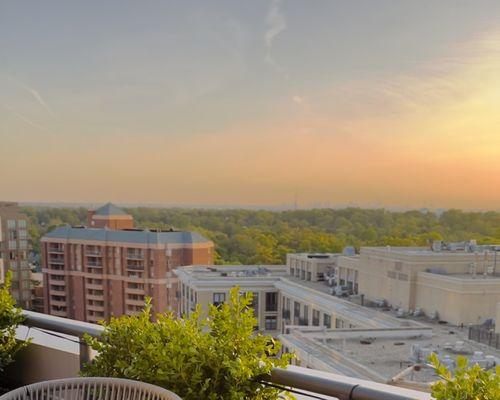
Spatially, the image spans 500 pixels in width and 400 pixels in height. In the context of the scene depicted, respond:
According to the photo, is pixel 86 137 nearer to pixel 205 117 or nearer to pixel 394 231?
pixel 205 117

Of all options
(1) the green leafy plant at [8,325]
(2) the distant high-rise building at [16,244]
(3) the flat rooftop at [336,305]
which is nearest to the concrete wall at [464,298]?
(3) the flat rooftop at [336,305]

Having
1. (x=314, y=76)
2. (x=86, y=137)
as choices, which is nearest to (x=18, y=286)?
(x=86, y=137)

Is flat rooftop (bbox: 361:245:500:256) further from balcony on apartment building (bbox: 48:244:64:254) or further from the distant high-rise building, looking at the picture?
balcony on apartment building (bbox: 48:244:64:254)

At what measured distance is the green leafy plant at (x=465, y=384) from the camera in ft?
3.04

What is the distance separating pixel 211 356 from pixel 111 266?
22.9m

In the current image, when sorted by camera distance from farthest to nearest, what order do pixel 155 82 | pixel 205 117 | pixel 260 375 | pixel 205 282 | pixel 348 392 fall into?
pixel 205 282 → pixel 205 117 → pixel 155 82 → pixel 260 375 → pixel 348 392

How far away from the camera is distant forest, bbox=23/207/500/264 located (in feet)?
93.5

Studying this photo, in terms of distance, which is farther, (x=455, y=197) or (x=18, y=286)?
(x=18, y=286)

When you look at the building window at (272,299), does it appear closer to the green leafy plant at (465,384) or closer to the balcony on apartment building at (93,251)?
the balcony on apartment building at (93,251)

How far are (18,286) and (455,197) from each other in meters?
19.6

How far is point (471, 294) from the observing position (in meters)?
11.2

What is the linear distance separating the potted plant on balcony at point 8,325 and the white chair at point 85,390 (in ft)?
2.72

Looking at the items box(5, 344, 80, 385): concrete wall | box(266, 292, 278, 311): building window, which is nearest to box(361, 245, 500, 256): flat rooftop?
box(266, 292, 278, 311): building window

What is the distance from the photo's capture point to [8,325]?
1.97m
